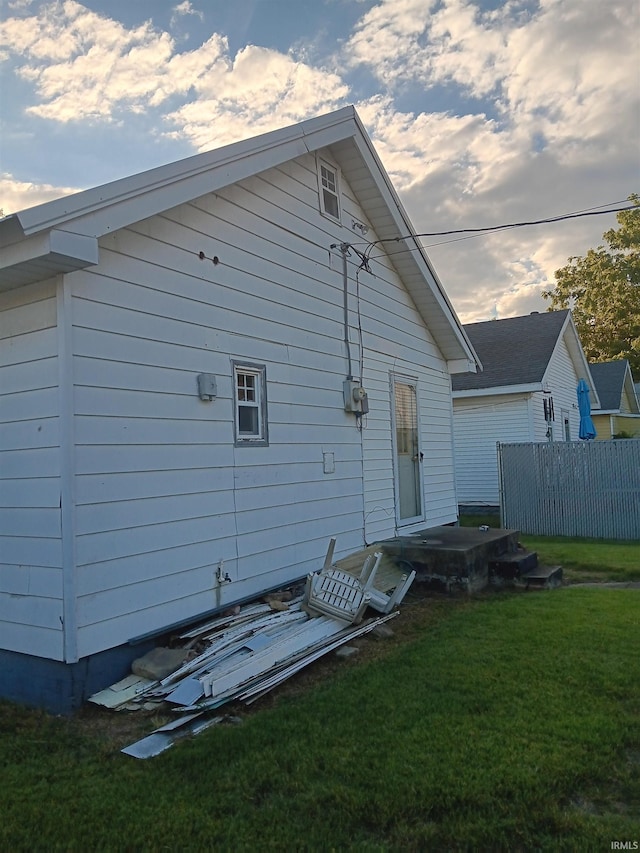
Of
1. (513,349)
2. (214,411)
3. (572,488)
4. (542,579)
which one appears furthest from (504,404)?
(214,411)

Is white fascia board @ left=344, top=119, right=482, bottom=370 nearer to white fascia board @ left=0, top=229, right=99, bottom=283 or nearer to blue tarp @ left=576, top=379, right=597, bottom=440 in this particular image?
white fascia board @ left=0, top=229, right=99, bottom=283

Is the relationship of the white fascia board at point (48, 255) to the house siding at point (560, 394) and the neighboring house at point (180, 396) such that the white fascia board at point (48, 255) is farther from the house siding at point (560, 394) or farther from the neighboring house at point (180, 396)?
the house siding at point (560, 394)

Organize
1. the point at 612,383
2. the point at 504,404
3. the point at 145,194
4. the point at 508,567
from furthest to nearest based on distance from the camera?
the point at 612,383
the point at 504,404
the point at 508,567
the point at 145,194

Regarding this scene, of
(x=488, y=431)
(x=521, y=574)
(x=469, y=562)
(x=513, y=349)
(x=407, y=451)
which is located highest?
(x=513, y=349)

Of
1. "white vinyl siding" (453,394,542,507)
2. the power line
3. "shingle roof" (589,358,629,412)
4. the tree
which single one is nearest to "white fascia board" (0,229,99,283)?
the power line

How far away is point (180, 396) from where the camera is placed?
5.34 metres

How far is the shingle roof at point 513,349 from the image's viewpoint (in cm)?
1684

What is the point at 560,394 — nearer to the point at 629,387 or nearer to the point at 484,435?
the point at 484,435

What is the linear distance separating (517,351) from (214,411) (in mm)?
14249

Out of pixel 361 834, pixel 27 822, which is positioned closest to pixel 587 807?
pixel 361 834

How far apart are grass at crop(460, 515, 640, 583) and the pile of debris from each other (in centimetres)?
372

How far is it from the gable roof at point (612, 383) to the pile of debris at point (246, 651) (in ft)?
68.5

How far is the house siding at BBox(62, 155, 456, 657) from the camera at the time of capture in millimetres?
4598

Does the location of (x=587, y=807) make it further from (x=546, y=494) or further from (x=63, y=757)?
(x=546, y=494)
